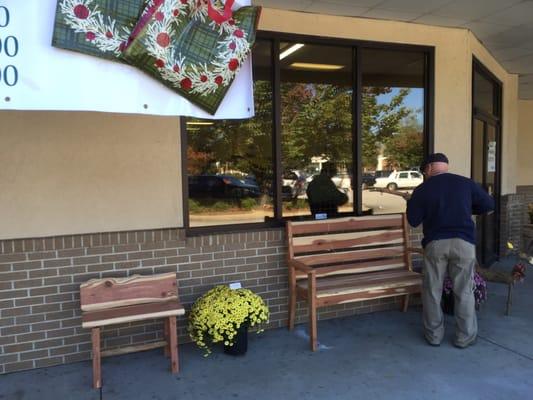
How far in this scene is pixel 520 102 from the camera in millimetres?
10062

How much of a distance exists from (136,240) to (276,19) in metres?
2.32

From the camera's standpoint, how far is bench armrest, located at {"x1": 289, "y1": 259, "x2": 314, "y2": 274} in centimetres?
382

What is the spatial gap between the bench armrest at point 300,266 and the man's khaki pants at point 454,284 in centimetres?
99

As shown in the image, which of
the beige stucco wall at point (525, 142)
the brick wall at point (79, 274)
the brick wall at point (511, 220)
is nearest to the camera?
the brick wall at point (79, 274)

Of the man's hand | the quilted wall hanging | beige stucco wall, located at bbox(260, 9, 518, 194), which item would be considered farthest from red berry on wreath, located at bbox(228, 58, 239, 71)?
the man's hand

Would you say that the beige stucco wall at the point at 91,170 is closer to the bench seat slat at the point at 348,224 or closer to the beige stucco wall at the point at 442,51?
the beige stucco wall at the point at 442,51

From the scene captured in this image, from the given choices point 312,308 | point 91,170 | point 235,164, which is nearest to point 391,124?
point 235,164

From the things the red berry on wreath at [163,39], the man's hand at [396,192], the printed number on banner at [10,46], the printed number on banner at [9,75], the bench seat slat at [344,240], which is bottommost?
the bench seat slat at [344,240]

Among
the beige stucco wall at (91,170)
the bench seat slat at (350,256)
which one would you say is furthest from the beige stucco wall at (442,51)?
the bench seat slat at (350,256)

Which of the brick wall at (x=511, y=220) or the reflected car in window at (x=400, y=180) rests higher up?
the reflected car in window at (x=400, y=180)

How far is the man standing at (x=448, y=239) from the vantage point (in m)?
3.71

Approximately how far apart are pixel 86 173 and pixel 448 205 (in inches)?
113

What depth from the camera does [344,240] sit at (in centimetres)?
445

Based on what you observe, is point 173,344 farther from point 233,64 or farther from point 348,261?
point 233,64
